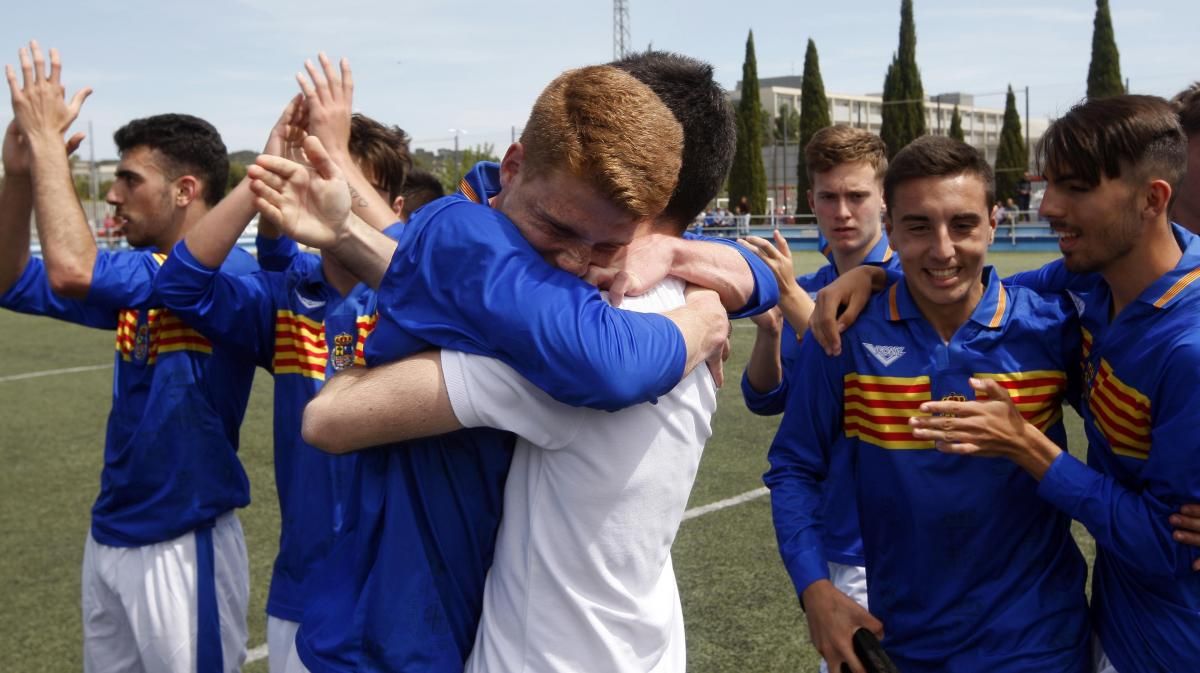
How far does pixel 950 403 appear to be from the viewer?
2172 mm

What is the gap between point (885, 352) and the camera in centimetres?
269

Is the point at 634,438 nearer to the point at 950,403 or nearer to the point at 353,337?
the point at 950,403

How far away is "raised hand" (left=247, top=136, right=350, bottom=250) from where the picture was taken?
5.93 feet

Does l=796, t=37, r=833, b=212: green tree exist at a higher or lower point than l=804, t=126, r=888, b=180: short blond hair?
higher

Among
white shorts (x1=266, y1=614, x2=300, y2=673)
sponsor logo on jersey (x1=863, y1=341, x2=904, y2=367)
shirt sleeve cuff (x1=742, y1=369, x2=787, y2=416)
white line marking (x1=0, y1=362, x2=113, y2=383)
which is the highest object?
sponsor logo on jersey (x1=863, y1=341, x2=904, y2=367)

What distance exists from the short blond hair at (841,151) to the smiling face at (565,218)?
2.84 metres

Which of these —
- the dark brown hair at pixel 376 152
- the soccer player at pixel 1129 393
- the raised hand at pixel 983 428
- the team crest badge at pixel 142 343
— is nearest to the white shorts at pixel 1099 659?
the soccer player at pixel 1129 393

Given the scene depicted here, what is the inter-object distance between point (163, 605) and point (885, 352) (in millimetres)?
2421

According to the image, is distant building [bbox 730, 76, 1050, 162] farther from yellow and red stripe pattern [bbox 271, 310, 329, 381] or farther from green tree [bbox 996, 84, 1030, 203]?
yellow and red stripe pattern [bbox 271, 310, 329, 381]

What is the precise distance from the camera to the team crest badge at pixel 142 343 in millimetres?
3455

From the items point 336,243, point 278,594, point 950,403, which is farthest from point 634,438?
point 278,594

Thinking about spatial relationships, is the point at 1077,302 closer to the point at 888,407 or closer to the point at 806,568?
the point at 888,407

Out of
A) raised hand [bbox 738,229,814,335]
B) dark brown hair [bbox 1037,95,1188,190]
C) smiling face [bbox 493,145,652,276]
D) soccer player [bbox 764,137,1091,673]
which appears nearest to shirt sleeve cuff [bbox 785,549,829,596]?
soccer player [bbox 764,137,1091,673]

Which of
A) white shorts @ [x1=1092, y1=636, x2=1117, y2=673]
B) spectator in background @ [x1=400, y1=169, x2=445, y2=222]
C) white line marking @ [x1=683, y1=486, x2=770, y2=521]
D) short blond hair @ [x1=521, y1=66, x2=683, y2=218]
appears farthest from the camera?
white line marking @ [x1=683, y1=486, x2=770, y2=521]
